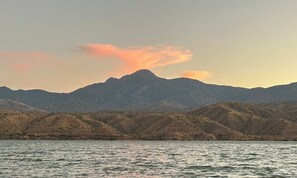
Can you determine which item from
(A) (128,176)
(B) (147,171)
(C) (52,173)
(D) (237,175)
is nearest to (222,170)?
(D) (237,175)

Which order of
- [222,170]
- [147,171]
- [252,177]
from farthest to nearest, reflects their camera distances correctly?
Answer: [222,170], [147,171], [252,177]

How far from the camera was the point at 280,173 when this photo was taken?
8488 centimetres

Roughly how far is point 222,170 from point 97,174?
25.5 metres

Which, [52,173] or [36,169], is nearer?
[52,173]

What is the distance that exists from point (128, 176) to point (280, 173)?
97.5ft

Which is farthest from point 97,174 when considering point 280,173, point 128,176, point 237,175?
point 280,173

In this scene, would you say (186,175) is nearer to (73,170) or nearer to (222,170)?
(222,170)

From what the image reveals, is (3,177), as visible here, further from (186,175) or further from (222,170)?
(222,170)

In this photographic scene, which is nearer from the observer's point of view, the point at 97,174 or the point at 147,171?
the point at 97,174

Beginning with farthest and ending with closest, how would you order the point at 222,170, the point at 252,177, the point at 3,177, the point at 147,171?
the point at 222,170
the point at 147,171
the point at 252,177
the point at 3,177

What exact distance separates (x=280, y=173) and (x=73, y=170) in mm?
37286

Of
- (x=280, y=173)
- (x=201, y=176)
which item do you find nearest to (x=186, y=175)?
(x=201, y=176)

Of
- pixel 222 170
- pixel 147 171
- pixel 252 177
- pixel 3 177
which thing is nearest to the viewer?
pixel 3 177

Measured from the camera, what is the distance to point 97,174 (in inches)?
2977
